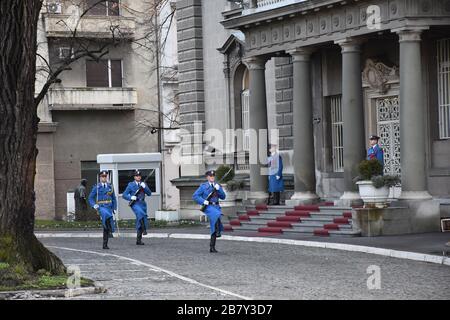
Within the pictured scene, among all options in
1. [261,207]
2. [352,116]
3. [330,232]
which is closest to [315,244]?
[330,232]

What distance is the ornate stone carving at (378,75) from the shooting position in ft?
106

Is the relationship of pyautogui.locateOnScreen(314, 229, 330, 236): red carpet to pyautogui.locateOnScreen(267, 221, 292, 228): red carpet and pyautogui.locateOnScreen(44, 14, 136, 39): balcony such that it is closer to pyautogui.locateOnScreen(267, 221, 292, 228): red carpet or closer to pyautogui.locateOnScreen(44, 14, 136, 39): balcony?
pyautogui.locateOnScreen(267, 221, 292, 228): red carpet

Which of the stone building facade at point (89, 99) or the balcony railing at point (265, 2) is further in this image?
the stone building facade at point (89, 99)

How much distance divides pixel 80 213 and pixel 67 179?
36.4 ft

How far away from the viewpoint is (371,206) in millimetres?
28453

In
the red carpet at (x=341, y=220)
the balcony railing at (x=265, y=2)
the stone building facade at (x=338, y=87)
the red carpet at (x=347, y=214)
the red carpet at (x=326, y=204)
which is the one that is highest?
the balcony railing at (x=265, y=2)

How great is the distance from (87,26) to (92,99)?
128 inches

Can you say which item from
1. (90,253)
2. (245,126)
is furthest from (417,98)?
(245,126)

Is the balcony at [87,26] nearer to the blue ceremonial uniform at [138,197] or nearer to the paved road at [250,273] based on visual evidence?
the blue ceremonial uniform at [138,197]

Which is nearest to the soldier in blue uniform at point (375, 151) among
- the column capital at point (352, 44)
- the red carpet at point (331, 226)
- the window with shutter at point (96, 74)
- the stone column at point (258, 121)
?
the red carpet at point (331, 226)

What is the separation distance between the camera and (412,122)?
28469 millimetres

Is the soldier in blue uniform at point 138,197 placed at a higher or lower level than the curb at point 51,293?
higher

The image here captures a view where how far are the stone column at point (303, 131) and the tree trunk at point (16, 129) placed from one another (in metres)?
14.6

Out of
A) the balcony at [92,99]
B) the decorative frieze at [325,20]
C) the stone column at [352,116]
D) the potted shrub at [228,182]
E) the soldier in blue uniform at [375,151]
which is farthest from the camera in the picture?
the balcony at [92,99]
